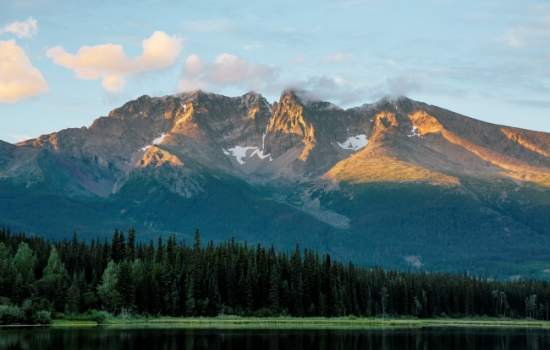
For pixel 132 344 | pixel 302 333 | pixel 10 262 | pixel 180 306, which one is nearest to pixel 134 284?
pixel 180 306

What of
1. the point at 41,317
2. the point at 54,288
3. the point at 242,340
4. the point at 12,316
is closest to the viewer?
the point at 242,340

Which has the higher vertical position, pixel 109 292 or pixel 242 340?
pixel 109 292

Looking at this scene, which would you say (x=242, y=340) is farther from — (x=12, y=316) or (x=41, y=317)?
(x=12, y=316)

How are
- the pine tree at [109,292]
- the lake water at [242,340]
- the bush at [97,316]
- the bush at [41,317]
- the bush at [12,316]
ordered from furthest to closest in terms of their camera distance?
the pine tree at [109,292]
the bush at [97,316]
the bush at [41,317]
the bush at [12,316]
the lake water at [242,340]

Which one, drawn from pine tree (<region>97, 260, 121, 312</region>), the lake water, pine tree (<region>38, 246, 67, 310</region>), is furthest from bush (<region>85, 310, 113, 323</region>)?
the lake water

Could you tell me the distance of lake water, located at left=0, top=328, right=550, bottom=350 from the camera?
114875mm

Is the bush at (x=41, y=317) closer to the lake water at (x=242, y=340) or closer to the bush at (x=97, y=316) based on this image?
the lake water at (x=242, y=340)

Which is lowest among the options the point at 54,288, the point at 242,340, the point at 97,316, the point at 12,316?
the point at 242,340

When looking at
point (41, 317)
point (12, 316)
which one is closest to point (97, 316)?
point (41, 317)

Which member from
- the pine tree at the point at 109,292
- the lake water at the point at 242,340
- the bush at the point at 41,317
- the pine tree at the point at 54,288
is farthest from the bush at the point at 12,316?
the pine tree at the point at 109,292

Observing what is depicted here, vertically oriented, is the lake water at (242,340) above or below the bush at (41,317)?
below

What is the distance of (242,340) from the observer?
129875 mm

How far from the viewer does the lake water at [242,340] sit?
377 feet

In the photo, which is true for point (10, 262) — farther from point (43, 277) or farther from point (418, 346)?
point (418, 346)
